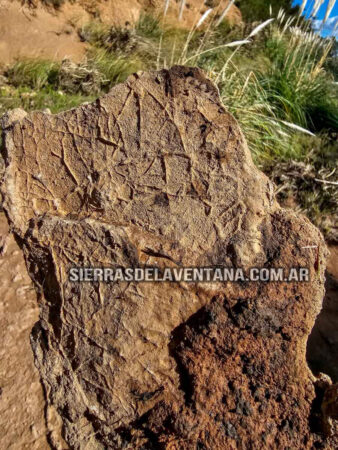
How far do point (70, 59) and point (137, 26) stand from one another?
4.03 feet

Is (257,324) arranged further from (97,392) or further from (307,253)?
(97,392)

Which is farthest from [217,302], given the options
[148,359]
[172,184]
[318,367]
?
[318,367]

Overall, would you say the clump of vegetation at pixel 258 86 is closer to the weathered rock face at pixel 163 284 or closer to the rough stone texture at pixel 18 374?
the weathered rock face at pixel 163 284

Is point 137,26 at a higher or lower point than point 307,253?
higher

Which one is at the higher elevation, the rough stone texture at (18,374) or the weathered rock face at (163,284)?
the weathered rock face at (163,284)

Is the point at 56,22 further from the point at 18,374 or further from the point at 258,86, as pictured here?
the point at 18,374

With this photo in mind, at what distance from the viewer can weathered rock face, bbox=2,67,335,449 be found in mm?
1559

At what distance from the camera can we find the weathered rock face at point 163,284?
1.56 m

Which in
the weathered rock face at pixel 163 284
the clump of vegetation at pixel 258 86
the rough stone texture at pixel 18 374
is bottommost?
the rough stone texture at pixel 18 374

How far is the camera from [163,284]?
1.68 meters

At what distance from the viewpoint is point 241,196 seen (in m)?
1.67

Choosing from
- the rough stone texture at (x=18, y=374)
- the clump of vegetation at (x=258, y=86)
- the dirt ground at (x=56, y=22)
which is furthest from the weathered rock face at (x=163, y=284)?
the dirt ground at (x=56, y=22)

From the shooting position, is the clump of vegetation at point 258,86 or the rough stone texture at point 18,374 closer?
the rough stone texture at point 18,374

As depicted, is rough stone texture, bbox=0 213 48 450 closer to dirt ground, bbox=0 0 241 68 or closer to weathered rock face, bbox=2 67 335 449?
weathered rock face, bbox=2 67 335 449
